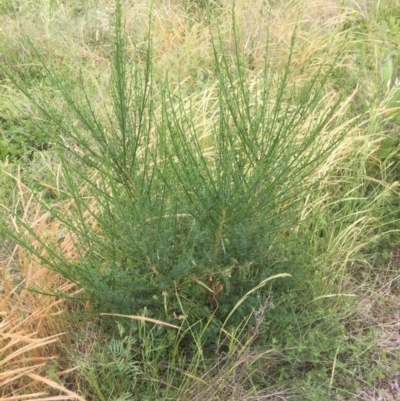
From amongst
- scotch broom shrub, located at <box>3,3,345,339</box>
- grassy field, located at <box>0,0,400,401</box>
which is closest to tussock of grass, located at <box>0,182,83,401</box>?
grassy field, located at <box>0,0,400,401</box>

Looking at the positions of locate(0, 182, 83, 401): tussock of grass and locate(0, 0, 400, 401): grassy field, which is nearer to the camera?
locate(0, 0, 400, 401): grassy field

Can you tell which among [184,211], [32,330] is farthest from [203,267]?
[32,330]

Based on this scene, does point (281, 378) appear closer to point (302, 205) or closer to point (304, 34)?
point (302, 205)

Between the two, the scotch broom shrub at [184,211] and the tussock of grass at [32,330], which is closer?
the scotch broom shrub at [184,211]

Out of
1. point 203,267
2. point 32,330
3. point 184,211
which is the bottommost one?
point 32,330

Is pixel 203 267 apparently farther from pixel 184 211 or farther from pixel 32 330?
pixel 32 330

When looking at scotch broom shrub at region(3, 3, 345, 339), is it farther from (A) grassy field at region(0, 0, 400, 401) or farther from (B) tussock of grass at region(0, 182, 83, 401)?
(B) tussock of grass at region(0, 182, 83, 401)

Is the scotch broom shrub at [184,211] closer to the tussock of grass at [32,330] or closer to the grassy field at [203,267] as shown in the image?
the grassy field at [203,267]

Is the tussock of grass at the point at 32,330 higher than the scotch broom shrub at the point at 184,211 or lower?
lower

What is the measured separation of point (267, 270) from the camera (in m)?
1.69

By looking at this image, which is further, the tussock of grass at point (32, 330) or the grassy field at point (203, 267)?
the tussock of grass at point (32, 330)

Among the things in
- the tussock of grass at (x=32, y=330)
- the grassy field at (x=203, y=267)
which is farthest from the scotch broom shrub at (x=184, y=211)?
the tussock of grass at (x=32, y=330)

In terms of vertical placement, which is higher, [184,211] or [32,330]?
[184,211]

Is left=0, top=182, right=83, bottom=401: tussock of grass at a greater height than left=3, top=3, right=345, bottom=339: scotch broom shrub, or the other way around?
left=3, top=3, right=345, bottom=339: scotch broom shrub
